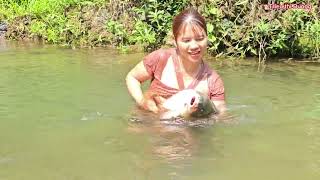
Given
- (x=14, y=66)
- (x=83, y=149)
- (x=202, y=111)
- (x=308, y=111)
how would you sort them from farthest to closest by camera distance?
(x=14, y=66) < (x=308, y=111) < (x=202, y=111) < (x=83, y=149)

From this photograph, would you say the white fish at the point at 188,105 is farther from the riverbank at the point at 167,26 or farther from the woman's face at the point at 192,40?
the riverbank at the point at 167,26

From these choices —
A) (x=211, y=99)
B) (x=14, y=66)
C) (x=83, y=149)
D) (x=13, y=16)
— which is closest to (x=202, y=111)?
(x=211, y=99)

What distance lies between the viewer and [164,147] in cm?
361

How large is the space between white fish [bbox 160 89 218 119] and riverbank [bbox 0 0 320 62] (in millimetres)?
3920

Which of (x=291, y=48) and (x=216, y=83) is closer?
(x=216, y=83)

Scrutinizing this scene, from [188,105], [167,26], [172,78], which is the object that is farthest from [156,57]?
[167,26]

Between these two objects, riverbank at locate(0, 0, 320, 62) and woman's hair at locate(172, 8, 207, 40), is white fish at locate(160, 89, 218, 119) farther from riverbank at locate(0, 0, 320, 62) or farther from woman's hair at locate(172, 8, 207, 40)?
riverbank at locate(0, 0, 320, 62)

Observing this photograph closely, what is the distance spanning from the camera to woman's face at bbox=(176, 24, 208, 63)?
4.04 metres

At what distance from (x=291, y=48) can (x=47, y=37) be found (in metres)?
4.40

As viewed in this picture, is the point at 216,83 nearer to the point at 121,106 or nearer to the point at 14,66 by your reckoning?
the point at 121,106

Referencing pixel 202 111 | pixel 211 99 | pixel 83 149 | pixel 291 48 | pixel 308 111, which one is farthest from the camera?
pixel 291 48

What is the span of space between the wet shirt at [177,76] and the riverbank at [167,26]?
3.63m
